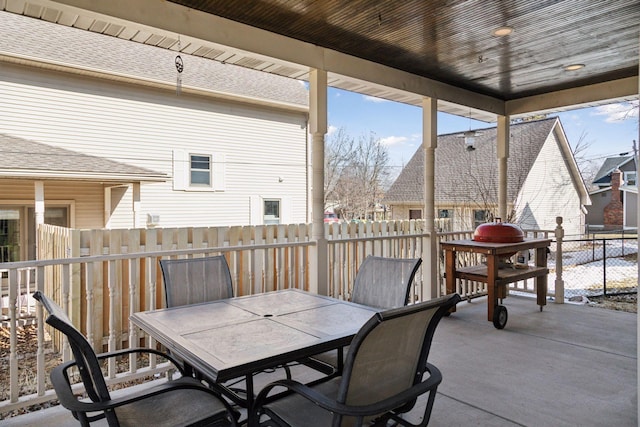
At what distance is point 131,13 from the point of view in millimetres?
2947

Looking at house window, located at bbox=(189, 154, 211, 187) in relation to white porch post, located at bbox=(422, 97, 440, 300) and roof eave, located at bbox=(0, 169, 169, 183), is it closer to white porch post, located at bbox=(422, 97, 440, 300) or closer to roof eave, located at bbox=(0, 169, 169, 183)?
roof eave, located at bbox=(0, 169, 169, 183)

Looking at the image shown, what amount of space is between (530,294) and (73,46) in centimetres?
902

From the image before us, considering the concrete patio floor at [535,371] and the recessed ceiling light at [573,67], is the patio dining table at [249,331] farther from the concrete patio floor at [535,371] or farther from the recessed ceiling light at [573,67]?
the recessed ceiling light at [573,67]

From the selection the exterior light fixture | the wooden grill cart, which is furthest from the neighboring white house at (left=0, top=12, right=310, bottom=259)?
the wooden grill cart

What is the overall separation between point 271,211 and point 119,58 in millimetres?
4573

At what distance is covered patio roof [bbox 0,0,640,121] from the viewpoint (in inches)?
122

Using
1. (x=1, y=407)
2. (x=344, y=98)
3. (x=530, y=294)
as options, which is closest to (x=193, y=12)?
(x=1, y=407)

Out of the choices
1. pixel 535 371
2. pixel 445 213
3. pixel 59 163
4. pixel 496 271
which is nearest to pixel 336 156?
pixel 445 213

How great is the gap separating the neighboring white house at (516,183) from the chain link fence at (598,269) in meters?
1.70

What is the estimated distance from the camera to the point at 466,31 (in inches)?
143

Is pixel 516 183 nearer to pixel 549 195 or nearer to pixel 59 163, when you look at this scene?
pixel 549 195

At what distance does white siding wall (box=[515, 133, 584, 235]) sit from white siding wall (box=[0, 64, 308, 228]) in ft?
23.5

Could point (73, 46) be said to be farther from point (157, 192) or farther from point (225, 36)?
point (225, 36)

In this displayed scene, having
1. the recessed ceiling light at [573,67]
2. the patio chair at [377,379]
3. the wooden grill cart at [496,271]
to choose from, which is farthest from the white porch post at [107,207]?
the recessed ceiling light at [573,67]
